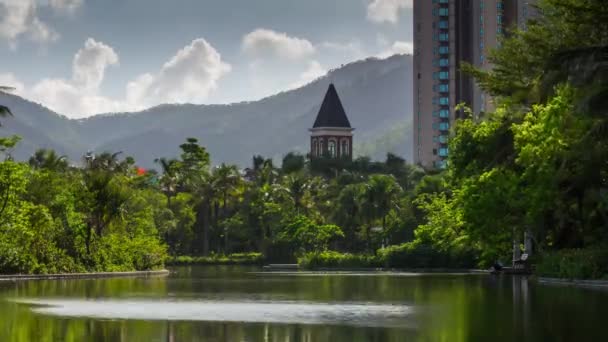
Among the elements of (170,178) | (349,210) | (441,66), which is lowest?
(349,210)

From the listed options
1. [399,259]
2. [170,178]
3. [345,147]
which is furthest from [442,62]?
[399,259]

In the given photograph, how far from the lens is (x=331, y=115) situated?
183750mm

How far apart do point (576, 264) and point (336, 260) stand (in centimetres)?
4792

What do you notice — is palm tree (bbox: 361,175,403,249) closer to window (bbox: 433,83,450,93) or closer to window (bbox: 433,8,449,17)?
window (bbox: 433,83,450,93)

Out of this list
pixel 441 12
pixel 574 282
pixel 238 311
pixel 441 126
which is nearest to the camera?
pixel 238 311

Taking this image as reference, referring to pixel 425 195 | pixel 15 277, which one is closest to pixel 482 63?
pixel 425 195

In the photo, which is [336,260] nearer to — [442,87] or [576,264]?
[576,264]

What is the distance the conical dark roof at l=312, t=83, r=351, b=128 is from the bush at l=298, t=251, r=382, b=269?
3322 inches

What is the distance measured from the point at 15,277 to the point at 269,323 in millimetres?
36128

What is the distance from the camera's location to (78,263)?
6700 cm

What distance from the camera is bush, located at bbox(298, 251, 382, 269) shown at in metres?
89.7

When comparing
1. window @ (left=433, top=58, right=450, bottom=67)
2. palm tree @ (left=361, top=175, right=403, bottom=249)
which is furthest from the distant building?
palm tree @ (left=361, top=175, right=403, bottom=249)

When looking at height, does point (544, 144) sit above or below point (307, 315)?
above

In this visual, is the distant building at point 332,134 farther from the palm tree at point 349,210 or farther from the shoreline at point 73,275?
the shoreline at point 73,275
